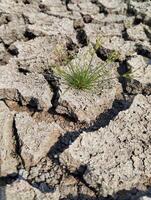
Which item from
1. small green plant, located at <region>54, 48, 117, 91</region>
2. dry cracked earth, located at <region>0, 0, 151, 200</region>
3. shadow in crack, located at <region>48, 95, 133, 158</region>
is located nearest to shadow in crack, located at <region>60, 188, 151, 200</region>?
dry cracked earth, located at <region>0, 0, 151, 200</region>

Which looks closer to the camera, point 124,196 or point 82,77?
point 124,196

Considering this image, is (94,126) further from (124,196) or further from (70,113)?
(124,196)

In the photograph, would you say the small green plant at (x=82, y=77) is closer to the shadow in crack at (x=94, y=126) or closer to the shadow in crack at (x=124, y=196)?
the shadow in crack at (x=94, y=126)

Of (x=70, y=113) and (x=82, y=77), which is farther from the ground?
(x=82, y=77)

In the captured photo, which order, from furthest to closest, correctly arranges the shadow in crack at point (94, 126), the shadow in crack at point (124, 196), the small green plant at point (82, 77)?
1. the small green plant at point (82, 77)
2. the shadow in crack at point (94, 126)
3. the shadow in crack at point (124, 196)

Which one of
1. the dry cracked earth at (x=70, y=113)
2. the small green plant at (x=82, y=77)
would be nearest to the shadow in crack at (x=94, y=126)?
the dry cracked earth at (x=70, y=113)

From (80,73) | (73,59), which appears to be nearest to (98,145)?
(80,73)

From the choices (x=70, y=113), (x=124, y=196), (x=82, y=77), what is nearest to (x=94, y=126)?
(x=70, y=113)
